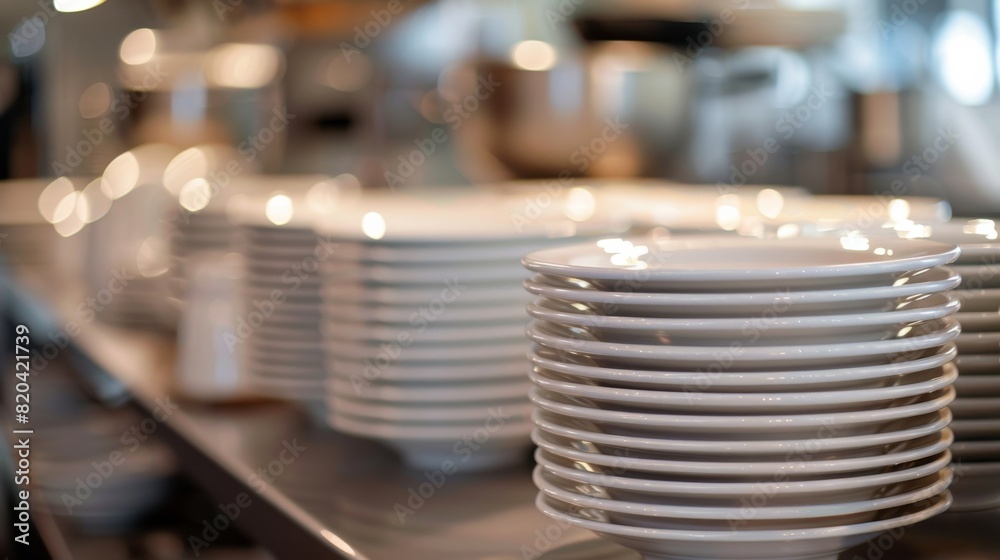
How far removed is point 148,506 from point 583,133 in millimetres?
1072

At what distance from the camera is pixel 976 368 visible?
1.93 ft

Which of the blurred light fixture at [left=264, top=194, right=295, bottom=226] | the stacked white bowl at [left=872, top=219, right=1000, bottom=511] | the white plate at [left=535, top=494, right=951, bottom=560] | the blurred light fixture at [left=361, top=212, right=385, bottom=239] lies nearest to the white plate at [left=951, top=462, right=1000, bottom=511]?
the stacked white bowl at [left=872, top=219, right=1000, bottom=511]

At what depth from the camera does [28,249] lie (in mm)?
2346

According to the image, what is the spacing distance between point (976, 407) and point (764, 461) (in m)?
0.18

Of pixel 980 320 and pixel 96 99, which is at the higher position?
pixel 96 99

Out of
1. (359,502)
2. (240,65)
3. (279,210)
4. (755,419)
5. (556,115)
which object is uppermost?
(240,65)

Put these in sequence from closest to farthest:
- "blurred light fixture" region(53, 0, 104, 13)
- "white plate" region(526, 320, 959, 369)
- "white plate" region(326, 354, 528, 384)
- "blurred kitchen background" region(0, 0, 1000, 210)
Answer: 1. "white plate" region(526, 320, 959, 369)
2. "white plate" region(326, 354, 528, 384)
3. "blurred kitchen background" region(0, 0, 1000, 210)
4. "blurred light fixture" region(53, 0, 104, 13)

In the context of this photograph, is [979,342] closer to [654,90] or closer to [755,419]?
[755,419]

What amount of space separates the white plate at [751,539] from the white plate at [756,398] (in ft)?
0.19

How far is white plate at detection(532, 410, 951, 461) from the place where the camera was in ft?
1.55

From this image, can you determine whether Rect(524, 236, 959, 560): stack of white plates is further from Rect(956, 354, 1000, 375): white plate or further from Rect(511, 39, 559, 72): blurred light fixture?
Rect(511, 39, 559, 72): blurred light fixture

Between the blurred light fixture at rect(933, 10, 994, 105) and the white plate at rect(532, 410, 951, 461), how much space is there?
0.95 metres

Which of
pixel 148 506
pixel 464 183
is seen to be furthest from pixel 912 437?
pixel 464 183

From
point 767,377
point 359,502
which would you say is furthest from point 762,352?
point 359,502
